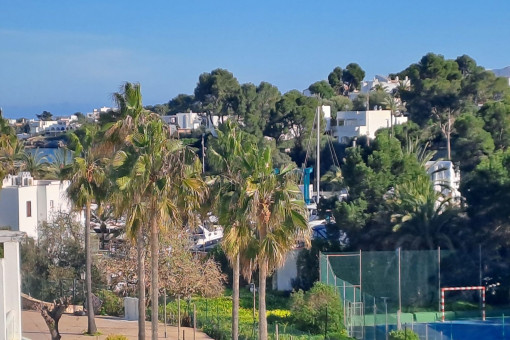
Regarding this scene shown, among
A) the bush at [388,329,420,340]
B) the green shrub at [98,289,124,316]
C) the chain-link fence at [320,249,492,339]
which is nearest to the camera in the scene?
the bush at [388,329,420,340]

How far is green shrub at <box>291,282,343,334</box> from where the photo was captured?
30.7m

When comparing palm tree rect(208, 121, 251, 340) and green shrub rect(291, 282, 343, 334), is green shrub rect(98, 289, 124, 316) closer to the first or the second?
green shrub rect(291, 282, 343, 334)

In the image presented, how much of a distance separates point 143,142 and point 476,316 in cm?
2000

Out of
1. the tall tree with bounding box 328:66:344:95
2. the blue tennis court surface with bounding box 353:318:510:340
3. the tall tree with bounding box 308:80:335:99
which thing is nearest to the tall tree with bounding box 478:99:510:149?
the blue tennis court surface with bounding box 353:318:510:340

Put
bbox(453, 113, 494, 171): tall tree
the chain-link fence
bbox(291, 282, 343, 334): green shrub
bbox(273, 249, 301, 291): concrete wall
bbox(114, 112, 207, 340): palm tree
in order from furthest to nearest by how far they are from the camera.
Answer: bbox(453, 113, 494, 171): tall tree
bbox(273, 249, 301, 291): concrete wall
the chain-link fence
bbox(291, 282, 343, 334): green shrub
bbox(114, 112, 207, 340): palm tree

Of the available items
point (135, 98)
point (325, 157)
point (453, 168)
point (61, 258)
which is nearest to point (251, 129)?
point (325, 157)

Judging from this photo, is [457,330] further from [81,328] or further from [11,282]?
[11,282]

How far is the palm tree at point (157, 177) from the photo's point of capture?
20.7m

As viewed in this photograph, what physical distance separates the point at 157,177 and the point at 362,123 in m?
58.6

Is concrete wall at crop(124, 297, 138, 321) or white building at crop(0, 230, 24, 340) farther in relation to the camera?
concrete wall at crop(124, 297, 138, 321)

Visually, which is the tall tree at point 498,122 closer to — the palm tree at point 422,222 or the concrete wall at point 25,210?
the palm tree at point 422,222

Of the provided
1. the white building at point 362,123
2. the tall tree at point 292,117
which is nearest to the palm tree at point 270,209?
the tall tree at point 292,117

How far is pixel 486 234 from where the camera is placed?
38156 millimetres

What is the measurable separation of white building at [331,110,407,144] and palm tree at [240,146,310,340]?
5488cm
